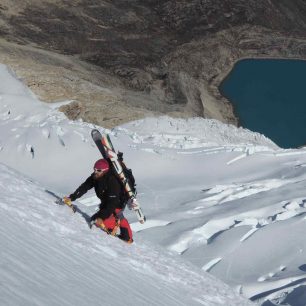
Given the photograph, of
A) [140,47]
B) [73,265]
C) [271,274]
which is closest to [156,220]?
[271,274]

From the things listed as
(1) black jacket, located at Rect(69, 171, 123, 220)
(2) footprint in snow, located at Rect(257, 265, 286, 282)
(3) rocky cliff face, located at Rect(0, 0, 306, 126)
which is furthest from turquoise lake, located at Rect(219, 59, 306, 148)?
(1) black jacket, located at Rect(69, 171, 123, 220)

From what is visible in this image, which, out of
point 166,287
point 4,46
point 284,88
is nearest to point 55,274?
point 166,287

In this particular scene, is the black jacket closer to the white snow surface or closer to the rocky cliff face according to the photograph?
the white snow surface

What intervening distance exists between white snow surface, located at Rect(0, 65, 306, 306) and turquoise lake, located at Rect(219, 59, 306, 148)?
600cm

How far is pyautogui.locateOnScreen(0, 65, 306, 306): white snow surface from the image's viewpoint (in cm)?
558

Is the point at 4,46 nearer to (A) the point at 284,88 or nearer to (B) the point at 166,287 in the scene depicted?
(A) the point at 284,88

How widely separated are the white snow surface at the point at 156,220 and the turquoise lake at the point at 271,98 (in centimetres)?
600

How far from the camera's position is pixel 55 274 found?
16.4ft

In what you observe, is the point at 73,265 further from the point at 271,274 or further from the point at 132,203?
the point at 271,274

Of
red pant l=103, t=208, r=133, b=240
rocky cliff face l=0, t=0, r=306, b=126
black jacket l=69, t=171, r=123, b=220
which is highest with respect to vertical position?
black jacket l=69, t=171, r=123, b=220

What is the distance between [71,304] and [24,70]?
21.2 m

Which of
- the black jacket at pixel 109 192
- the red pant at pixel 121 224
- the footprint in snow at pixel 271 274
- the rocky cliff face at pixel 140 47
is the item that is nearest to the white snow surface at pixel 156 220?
the footprint in snow at pixel 271 274

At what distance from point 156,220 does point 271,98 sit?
900 inches

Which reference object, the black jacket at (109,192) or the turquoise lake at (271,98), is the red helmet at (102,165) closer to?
the black jacket at (109,192)
